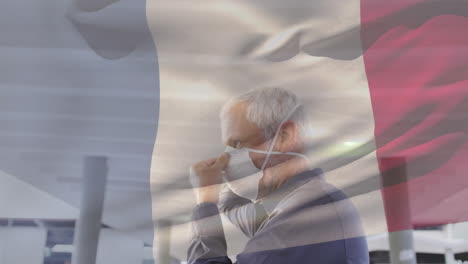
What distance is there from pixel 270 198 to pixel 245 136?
0.38 ft

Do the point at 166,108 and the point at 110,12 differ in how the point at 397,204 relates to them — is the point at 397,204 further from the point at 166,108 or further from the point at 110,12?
→ the point at 110,12

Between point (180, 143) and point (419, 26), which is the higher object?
point (419, 26)

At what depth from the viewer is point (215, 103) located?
2.64ft

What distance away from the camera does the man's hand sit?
738 millimetres

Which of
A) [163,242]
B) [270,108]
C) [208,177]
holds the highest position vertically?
[270,108]

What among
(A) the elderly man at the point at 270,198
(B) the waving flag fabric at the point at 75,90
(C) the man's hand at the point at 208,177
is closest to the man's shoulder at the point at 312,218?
(A) the elderly man at the point at 270,198

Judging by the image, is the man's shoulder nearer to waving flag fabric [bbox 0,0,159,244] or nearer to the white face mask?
the white face mask

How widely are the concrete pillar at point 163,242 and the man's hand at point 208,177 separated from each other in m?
0.08

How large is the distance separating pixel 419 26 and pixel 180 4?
1.52 ft

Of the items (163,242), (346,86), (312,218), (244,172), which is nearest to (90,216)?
(163,242)

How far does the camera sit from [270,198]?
2.44 feet

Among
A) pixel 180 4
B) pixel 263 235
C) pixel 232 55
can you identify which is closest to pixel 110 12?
pixel 180 4

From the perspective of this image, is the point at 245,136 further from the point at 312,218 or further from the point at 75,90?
the point at 75,90

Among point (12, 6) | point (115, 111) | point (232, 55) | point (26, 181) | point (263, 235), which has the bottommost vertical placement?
point (263, 235)
